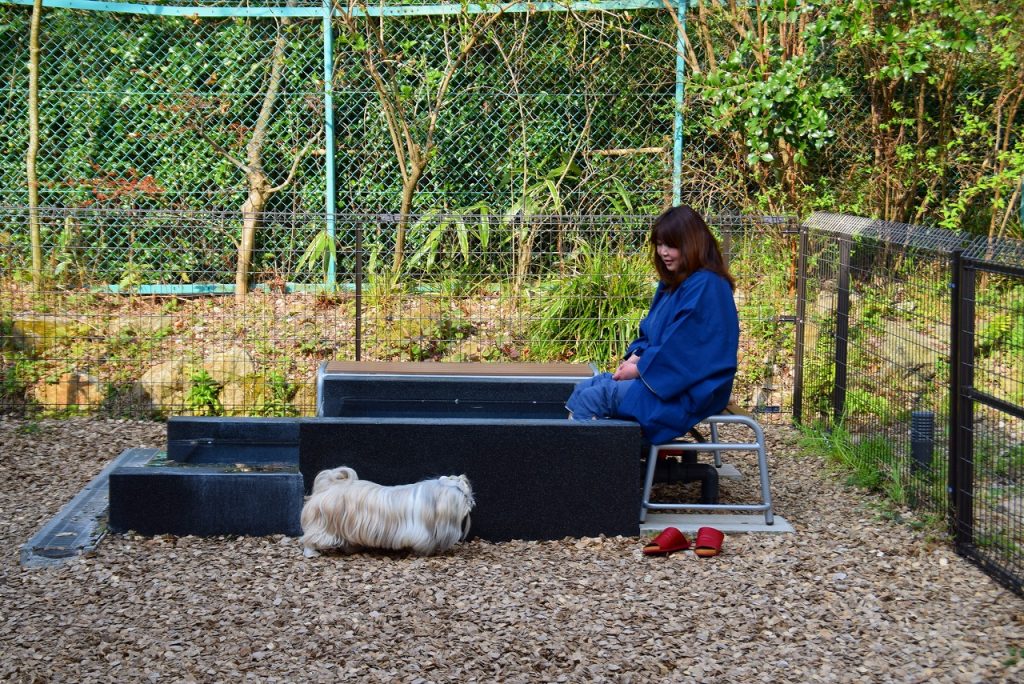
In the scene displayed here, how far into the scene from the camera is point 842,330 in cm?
675

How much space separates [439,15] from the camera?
9.84m

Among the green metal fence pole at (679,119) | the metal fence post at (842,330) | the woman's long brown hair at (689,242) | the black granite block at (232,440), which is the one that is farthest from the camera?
the green metal fence pole at (679,119)

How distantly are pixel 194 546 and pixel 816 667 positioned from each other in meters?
2.68

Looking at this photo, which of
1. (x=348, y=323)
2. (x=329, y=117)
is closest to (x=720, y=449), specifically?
(x=348, y=323)

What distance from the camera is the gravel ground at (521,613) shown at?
3801 millimetres

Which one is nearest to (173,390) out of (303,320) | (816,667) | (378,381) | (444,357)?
(303,320)

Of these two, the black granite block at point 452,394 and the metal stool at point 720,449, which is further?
the black granite block at point 452,394

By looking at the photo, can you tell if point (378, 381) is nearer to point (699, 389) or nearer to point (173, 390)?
point (699, 389)

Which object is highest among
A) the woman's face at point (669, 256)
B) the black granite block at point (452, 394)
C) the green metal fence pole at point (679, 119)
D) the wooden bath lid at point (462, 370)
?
the green metal fence pole at point (679, 119)

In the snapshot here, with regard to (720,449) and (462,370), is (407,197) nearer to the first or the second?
(462,370)

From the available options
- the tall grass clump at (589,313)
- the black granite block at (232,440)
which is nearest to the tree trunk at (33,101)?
the tall grass clump at (589,313)

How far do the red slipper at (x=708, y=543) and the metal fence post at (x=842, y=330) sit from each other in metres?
2.06

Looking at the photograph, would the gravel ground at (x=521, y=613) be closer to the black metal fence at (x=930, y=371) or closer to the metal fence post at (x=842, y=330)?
the black metal fence at (x=930, y=371)

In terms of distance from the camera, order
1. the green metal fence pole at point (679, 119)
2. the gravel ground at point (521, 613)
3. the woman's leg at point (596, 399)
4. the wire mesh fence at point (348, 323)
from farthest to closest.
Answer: the green metal fence pole at point (679, 119) → the wire mesh fence at point (348, 323) → the woman's leg at point (596, 399) → the gravel ground at point (521, 613)
